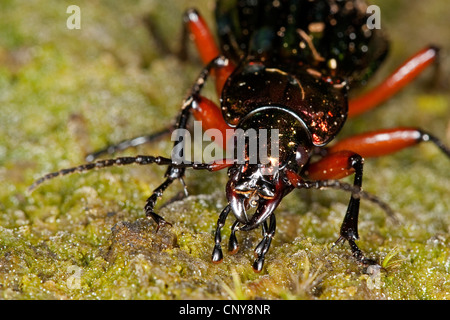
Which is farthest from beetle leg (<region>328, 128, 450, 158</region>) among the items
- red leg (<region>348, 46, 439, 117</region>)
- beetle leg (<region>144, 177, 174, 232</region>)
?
beetle leg (<region>144, 177, 174, 232</region>)

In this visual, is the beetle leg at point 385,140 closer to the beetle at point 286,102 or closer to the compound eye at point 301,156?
the beetle at point 286,102

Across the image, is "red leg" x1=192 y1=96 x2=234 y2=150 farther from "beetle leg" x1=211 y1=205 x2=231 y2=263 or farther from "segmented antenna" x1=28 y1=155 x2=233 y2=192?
"beetle leg" x1=211 y1=205 x2=231 y2=263

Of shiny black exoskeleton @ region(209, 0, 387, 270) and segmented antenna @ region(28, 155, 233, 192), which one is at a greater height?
shiny black exoskeleton @ region(209, 0, 387, 270)

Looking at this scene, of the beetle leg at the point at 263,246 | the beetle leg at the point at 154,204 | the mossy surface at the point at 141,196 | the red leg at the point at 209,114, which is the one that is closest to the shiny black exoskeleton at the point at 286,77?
the beetle leg at the point at 263,246

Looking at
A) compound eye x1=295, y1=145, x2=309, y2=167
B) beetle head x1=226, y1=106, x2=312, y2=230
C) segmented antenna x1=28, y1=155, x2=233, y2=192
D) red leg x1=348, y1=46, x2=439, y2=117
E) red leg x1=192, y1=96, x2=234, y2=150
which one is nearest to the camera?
beetle head x1=226, y1=106, x2=312, y2=230
